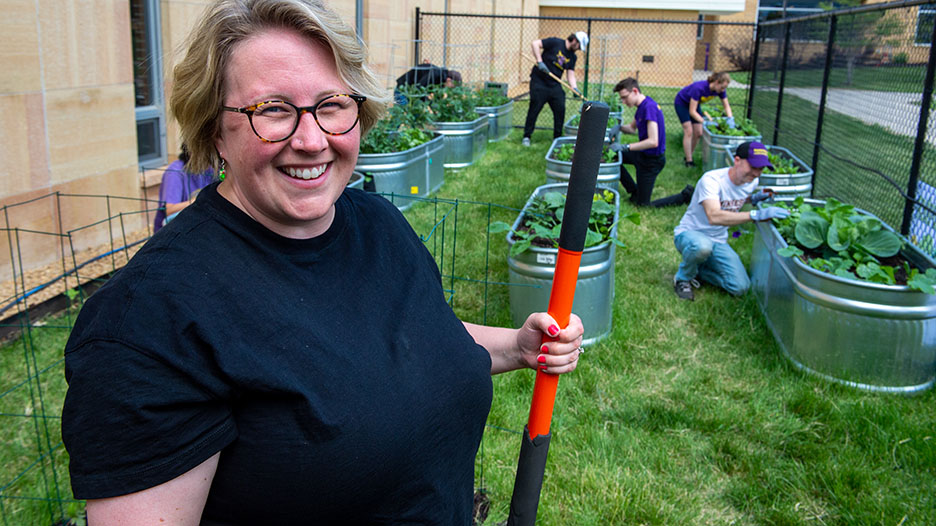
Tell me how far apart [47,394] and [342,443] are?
3.32 m

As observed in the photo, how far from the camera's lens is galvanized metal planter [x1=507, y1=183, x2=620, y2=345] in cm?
478

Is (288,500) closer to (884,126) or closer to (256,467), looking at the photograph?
(256,467)

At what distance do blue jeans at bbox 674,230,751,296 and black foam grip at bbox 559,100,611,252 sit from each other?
4.64 meters

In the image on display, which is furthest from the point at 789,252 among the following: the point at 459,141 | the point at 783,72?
the point at 783,72

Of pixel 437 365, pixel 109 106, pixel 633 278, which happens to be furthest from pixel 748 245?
pixel 437 365

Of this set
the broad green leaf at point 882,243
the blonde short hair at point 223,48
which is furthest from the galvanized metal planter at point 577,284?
the blonde short hair at point 223,48

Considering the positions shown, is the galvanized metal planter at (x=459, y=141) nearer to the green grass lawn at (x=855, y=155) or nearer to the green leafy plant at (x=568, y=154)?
the green leafy plant at (x=568, y=154)

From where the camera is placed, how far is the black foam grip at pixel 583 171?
5.37ft

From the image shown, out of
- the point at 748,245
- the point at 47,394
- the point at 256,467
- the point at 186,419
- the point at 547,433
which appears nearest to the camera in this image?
the point at 186,419

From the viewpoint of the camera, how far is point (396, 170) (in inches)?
297

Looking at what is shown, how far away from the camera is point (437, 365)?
152cm

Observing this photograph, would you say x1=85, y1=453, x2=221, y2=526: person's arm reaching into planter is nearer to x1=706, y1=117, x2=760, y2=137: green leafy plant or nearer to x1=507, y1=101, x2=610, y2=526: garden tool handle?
x1=507, y1=101, x2=610, y2=526: garden tool handle

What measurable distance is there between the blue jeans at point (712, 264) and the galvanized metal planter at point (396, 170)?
97.9 inches

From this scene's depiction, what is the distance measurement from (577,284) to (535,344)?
305 centimetres
